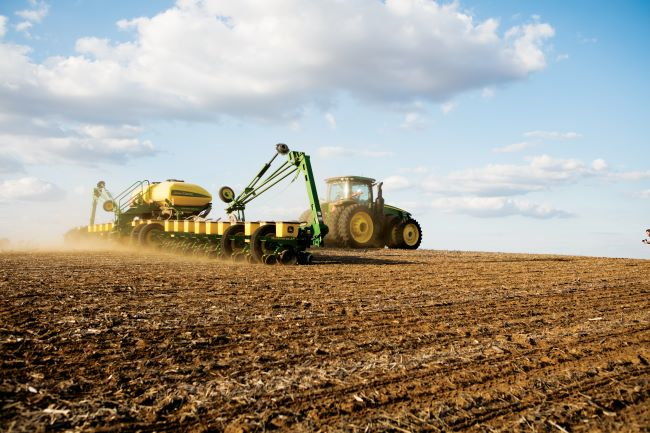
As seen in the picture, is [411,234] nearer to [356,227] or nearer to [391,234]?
[391,234]

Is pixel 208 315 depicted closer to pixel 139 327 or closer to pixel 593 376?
pixel 139 327

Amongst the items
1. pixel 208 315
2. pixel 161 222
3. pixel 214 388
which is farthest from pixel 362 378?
pixel 161 222

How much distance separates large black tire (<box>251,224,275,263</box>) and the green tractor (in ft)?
15.6

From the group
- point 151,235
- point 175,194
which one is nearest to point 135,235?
point 151,235

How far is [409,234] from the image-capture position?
18.9m

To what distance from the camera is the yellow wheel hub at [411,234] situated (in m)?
18.7

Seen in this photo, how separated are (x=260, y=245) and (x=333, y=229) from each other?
4.97 m

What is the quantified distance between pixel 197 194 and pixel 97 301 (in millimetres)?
13137

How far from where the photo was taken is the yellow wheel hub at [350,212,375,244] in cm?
1672

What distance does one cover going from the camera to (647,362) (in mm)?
4062

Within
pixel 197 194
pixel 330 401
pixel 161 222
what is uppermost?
pixel 197 194

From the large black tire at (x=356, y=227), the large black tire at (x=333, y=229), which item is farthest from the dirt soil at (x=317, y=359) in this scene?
the large black tire at (x=333, y=229)

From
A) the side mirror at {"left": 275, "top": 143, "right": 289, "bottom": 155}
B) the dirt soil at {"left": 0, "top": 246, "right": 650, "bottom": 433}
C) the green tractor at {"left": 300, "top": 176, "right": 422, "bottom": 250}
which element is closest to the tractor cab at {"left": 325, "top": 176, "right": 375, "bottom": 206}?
the green tractor at {"left": 300, "top": 176, "right": 422, "bottom": 250}

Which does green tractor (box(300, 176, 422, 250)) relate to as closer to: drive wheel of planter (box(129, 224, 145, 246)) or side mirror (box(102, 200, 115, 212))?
drive wheel of planter (box(129, 224, 145, 246))
